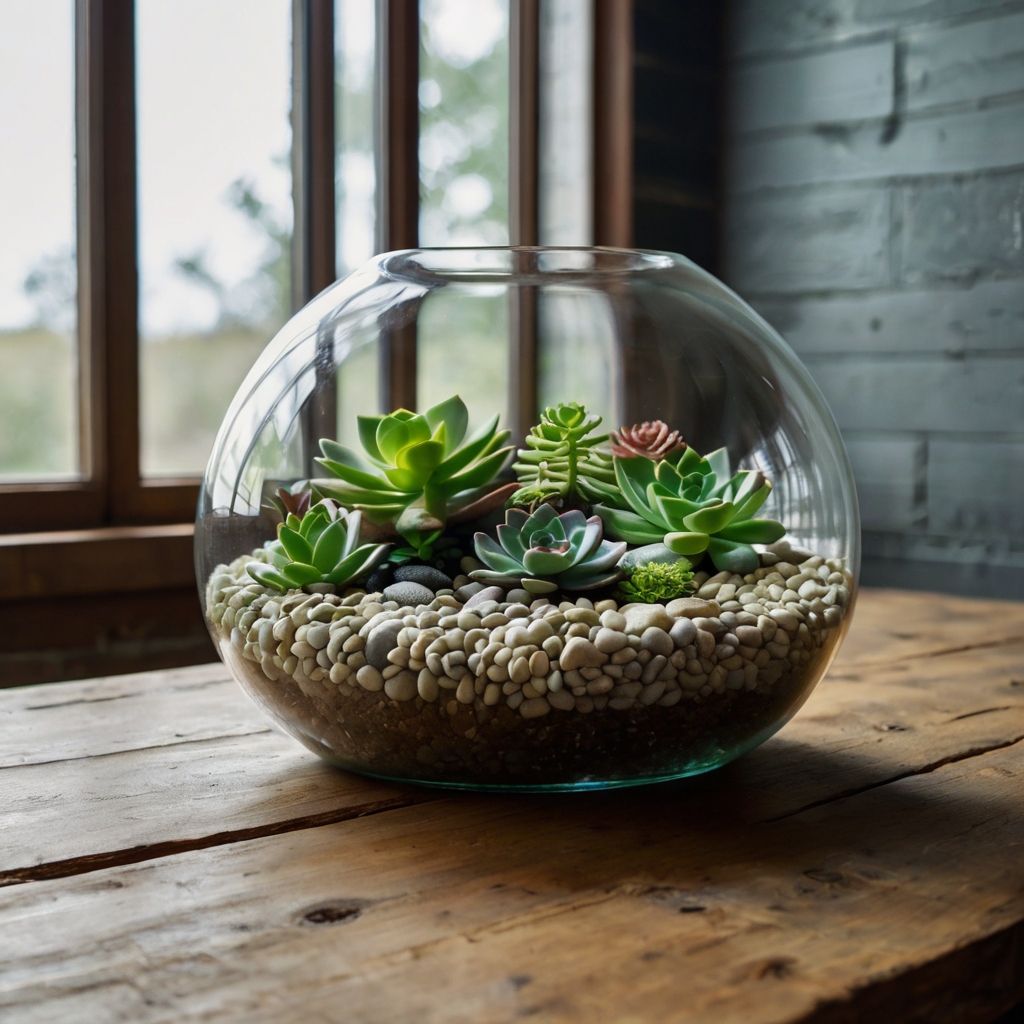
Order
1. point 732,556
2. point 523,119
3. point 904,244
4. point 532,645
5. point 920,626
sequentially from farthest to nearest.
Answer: point 523,119
point 904,244
point 920,626
point 732,556
point 532,645

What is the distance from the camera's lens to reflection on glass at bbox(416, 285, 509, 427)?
26.9 inches

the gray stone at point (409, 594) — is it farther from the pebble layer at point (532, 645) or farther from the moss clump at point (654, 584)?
the moss clump at point (654, 584)

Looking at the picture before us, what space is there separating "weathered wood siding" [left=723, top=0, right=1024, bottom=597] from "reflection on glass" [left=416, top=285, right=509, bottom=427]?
0.88 metres

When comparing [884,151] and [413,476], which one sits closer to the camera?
[413,476]

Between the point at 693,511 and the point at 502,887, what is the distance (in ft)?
0.85

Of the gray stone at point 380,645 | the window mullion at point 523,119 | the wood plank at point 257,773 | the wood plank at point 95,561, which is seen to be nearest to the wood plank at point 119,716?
the wood plank at point 257,773

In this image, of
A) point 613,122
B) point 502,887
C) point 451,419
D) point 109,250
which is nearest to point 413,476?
point 451,419

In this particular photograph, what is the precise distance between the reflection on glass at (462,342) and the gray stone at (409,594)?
15 centimetres

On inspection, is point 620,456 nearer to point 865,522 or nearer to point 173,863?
point 173,863

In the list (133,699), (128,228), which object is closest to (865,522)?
(128,228)

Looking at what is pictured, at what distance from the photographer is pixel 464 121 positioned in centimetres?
179

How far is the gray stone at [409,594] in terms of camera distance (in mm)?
617

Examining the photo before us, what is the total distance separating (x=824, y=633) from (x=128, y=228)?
1.15m

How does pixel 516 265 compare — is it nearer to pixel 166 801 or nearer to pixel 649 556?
pixel 649 556
